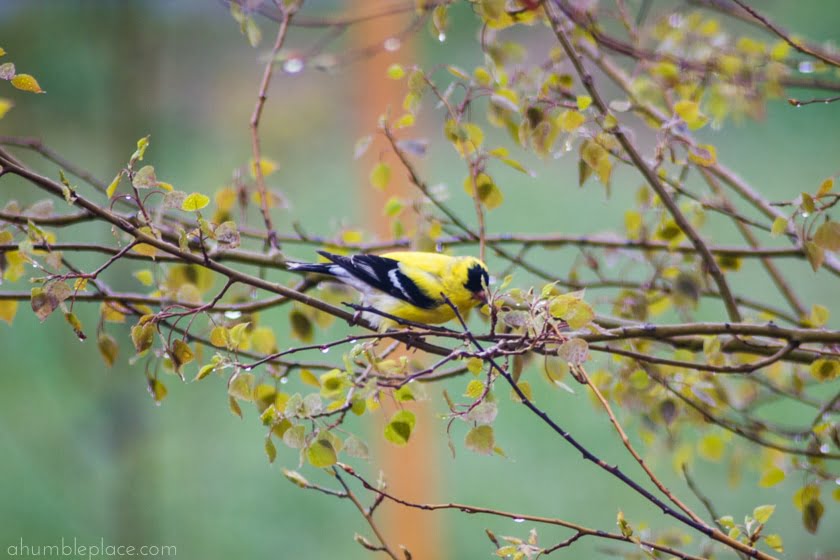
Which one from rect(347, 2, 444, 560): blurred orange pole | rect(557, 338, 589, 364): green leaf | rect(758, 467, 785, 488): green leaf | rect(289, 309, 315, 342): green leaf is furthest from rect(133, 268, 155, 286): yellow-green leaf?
rect(347, 2, 444, 560): blurred orange pole

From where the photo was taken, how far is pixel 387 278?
1.66 metres

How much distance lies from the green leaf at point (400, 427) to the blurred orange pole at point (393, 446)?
1.86m

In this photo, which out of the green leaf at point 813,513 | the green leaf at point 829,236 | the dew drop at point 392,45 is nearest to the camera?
the green leaf at point 829,236

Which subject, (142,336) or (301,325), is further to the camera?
(301,325)

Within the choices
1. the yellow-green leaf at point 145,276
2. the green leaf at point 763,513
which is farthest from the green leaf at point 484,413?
the yellow-green leaf at point 145,276

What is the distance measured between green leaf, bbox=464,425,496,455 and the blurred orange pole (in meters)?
1.88

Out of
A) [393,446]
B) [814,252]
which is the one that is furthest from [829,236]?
[393,446]

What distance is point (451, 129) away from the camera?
3.76ft

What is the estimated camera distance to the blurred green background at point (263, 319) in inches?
93.5

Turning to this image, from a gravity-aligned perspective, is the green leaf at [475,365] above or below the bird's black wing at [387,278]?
below

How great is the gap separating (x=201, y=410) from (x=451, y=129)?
2462 mm

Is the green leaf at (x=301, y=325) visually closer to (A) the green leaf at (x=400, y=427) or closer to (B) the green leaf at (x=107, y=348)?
(B) the green leaf at (x=107, y=348)

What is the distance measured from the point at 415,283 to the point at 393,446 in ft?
4.11

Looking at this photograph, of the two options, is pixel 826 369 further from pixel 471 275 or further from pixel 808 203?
pixel 471 275
